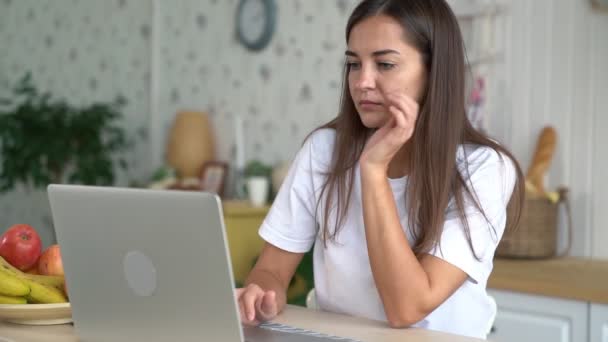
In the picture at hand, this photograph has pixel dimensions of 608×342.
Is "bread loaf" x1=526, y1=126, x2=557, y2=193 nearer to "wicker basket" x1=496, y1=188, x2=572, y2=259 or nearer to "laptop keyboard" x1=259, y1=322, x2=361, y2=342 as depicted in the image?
"wicker basket" x1=496, y1=188, x2=572, y2=259

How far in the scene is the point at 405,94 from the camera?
1505mm

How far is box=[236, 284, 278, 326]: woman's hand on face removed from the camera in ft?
4.28

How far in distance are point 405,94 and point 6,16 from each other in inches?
166

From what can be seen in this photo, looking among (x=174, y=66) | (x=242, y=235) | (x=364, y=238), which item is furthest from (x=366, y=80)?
(x=174, y=66)

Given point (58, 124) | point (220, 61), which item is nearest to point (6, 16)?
point (58, 124)

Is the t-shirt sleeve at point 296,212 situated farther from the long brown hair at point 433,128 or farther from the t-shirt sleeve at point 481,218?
the t-shirt sleeve at point 481,218

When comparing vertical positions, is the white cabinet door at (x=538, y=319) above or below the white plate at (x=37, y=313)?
below

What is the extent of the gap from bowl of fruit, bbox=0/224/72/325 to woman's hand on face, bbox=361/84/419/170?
57 cm

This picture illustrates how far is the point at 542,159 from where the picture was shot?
261 centimetres

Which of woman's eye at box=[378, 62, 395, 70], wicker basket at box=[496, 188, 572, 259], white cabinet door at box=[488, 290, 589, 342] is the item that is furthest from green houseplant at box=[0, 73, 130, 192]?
woman's eye at box=[378, 62, 395, 70]

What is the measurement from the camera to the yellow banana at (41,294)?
1.34 m

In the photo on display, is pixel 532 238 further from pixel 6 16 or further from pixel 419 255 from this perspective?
pixel 6 16

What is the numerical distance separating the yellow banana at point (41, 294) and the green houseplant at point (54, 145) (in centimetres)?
278

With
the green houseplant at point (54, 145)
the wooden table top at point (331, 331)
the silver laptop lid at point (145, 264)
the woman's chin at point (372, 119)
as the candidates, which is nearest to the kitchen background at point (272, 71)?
the green houseplant at point (54, 145)
